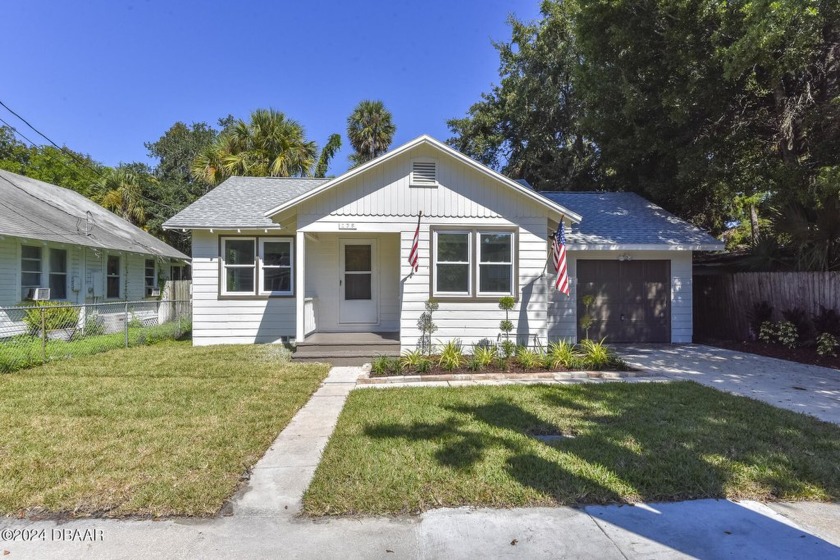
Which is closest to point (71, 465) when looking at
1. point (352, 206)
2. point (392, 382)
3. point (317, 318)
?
point (392, 382)

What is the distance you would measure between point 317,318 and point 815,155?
12509 millimetres

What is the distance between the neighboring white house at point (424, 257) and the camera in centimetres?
873

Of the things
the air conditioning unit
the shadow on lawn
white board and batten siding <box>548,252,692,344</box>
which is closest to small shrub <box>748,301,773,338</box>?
white board and batten siding <box>548,252,692,344</box>

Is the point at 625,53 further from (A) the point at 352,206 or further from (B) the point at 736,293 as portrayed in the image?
(A) the point at 352,206

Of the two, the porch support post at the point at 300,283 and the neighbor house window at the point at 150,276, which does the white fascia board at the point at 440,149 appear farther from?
the neighbor house window at the point at 150,276

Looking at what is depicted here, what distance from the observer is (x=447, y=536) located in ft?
8.99

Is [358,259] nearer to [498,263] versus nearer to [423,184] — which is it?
[423,184]

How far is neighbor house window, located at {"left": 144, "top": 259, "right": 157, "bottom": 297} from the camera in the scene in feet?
56.3

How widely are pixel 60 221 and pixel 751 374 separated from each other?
17.7 m

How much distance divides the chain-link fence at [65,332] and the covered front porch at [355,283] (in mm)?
4083

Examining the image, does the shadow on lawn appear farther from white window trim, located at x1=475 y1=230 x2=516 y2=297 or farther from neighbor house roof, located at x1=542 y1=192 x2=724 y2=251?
neighbor house roof, located at x1=542 y1=192 x2=724 y2=251

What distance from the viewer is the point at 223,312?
10.5 m

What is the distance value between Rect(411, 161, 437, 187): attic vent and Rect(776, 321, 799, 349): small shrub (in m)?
8.25

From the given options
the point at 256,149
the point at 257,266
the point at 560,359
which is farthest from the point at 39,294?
the point at 560,359
